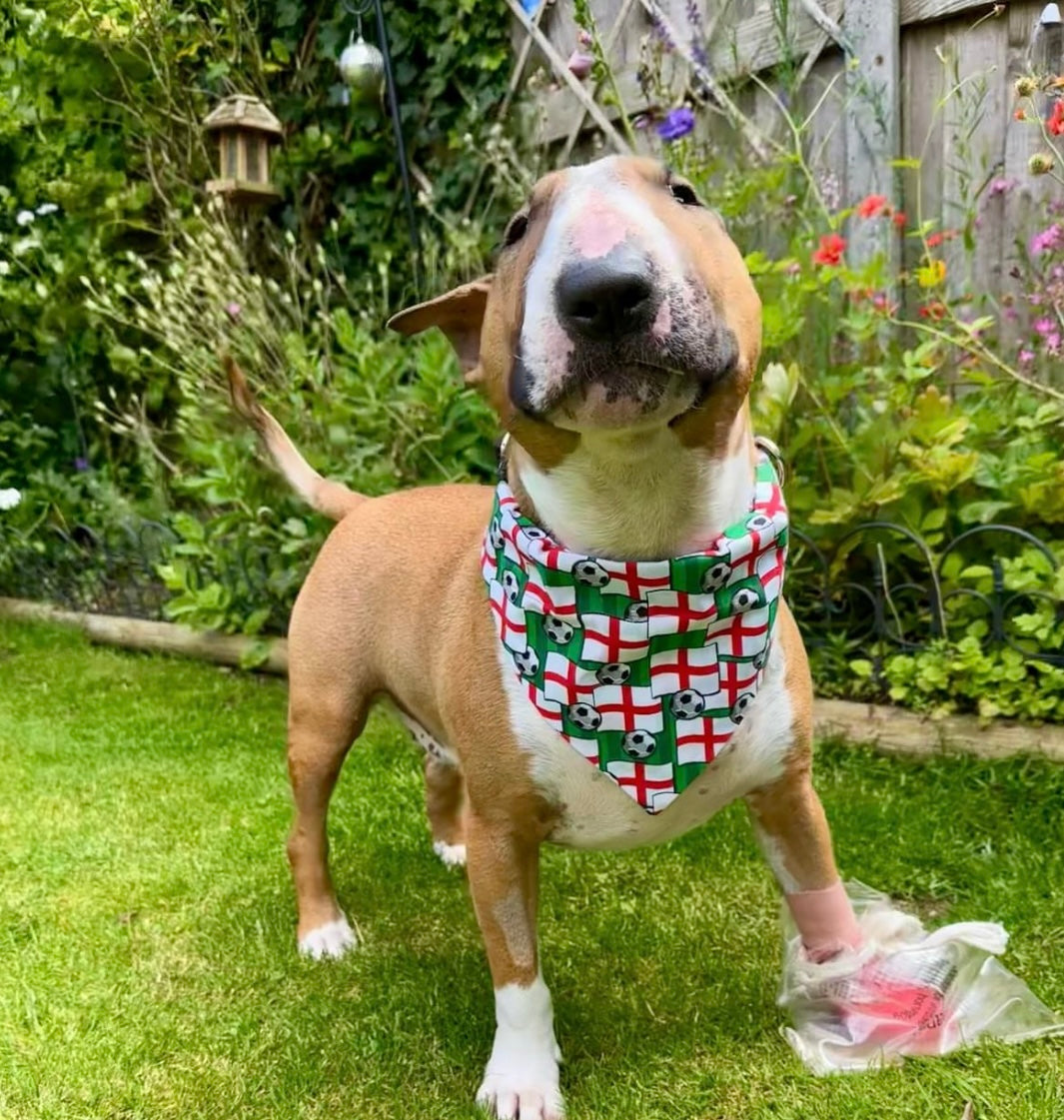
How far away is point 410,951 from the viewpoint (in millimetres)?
2586

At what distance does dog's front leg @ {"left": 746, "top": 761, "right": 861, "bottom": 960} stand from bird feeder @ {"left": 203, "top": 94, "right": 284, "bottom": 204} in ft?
14.3

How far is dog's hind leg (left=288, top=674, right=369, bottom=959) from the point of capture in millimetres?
2582

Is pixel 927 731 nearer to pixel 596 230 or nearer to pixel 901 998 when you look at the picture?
pixel 901 998

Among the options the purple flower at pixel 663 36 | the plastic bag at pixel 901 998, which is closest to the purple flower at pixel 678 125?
the purple flower at pixel 663 36

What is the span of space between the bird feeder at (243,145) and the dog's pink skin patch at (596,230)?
14.1 ft

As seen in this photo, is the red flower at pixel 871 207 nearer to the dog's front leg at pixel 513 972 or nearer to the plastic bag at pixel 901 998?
the plastic bag at pixel 901 998

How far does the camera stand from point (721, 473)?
1.78 metres

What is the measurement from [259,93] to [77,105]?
104cm

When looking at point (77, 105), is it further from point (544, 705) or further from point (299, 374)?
point (544, 705)

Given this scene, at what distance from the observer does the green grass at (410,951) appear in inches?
79.0

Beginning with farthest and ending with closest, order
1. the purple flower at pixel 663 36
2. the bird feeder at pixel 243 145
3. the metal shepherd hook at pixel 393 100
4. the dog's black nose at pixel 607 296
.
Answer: the bird feeder at pixel 243 145 → the metal shepherd hook at pixel 393 100 → the purple flower at pixel 663 36 → the dog's black nose at pixel 607 296

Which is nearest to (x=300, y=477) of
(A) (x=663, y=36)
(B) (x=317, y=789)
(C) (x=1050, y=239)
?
(B) (x=317, y=789)

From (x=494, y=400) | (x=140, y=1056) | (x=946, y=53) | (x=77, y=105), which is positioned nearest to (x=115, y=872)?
(x=140, y=1056)

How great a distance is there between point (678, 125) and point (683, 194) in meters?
2.17
